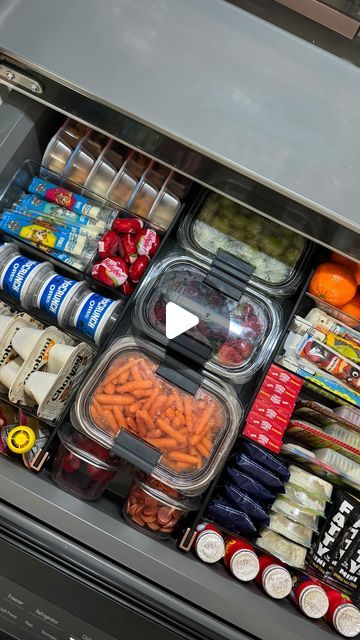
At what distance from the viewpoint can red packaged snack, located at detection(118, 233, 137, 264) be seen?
1.53 meters

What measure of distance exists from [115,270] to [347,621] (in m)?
1.02

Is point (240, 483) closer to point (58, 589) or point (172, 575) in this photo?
point (172, 575)

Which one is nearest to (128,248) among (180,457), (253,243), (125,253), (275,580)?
(125,253)

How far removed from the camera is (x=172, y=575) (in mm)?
1269

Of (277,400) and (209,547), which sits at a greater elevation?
(277,400)

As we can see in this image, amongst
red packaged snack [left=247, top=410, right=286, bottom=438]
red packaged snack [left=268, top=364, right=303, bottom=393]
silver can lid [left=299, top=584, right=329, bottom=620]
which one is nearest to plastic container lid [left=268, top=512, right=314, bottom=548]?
silver can lid [left=299, top=584, right=329, bottom=620]

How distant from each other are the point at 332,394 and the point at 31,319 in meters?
0.80

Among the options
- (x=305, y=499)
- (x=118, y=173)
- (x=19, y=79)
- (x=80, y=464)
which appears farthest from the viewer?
(x=118, y=173)

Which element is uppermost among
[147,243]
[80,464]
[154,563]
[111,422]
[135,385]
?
[147,243]

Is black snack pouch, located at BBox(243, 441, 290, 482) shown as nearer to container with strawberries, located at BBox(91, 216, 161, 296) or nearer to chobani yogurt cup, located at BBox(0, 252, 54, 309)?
container with strawberries, located at BBox(91, 216, 161, 296)

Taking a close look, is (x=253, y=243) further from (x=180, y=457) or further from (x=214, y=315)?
(x=180, y=457)

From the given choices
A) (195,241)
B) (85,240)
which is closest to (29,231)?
(85,240)

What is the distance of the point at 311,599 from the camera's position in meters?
1.37

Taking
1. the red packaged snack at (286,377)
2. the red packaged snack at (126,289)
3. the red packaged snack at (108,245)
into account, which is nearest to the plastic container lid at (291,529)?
the red packaged snack at (286,377)
